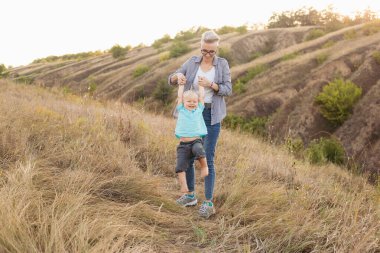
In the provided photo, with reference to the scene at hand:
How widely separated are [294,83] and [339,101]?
5.62 m

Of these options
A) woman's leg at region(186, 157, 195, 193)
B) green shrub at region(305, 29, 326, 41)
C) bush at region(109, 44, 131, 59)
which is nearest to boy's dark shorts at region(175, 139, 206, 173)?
woman's leg at region(186, 157, 195, 193)

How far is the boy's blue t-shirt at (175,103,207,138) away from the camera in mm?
3947

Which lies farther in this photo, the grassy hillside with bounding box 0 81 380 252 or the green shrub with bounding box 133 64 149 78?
the green shrub with bounding box 133 64 149 78

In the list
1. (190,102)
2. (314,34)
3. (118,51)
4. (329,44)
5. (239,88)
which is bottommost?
(239,88)

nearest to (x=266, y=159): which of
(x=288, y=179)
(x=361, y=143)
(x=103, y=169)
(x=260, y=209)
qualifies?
(x=288, y=179)

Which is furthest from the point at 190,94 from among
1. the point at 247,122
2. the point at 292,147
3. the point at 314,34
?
the point at 314,34

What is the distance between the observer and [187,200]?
14.0 ft

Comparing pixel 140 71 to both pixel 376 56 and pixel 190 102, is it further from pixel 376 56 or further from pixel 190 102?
pixel 190 102

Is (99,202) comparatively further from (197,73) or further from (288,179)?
(288,179)

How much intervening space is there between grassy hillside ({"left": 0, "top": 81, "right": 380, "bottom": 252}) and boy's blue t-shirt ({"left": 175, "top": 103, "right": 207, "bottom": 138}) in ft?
2.63

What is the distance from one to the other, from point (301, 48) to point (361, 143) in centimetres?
1651

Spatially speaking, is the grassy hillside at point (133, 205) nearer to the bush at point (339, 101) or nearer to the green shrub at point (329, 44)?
the bush at point (339, 101)

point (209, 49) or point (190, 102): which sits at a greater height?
point (209, 49)

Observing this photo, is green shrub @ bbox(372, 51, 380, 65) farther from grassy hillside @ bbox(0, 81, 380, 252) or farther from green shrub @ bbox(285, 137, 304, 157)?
grassy hillside @ bbox(0, 81, 380, 252)
